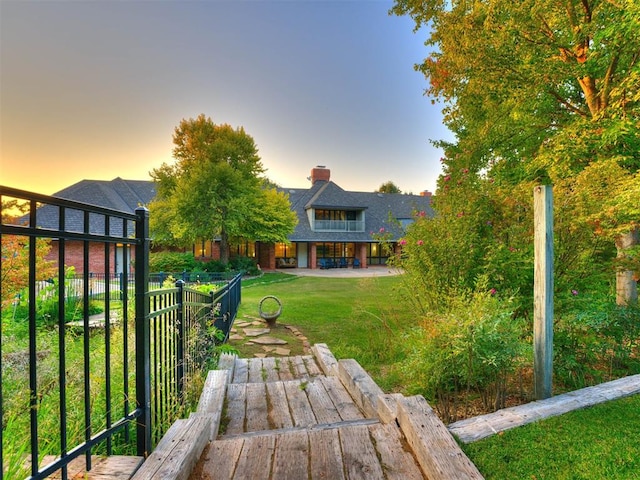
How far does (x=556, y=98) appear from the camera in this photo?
18.5 ft

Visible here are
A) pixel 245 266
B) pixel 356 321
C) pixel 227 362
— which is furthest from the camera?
pixel 245 266

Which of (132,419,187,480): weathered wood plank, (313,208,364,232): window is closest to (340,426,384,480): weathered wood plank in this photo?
(132,419,187,480): weathered wood plank

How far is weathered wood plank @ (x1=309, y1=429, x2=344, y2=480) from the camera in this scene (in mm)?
1864

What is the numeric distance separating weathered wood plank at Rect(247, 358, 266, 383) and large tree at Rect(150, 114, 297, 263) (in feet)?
50.6

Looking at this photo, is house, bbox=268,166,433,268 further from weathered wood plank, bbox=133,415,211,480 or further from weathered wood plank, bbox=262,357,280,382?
weathered wood plank, bbox=133,415,211,480

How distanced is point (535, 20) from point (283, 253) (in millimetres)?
23512

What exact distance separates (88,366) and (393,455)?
178 cm

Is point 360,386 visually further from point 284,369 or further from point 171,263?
point 171,263

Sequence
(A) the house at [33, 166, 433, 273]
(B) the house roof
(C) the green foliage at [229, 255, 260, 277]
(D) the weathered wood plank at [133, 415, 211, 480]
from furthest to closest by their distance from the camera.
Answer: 1. (B) the house roof
2. (A) the house at [33, 166, 433, 273]
3. (C) the green foliage at [229, 255, 260, 277]
4. (D) the weathered wood plank at [133, 415, 211, 480]

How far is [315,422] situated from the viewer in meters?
2.81

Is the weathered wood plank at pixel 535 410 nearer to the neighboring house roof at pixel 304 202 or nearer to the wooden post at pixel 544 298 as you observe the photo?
the wooden post at pixel 544 298

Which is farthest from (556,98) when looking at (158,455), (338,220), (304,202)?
(304,202)

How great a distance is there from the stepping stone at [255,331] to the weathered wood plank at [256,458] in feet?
15.8

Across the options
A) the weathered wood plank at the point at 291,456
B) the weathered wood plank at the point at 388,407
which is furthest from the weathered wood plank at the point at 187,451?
the weathered wood plank at the point at 388,407
